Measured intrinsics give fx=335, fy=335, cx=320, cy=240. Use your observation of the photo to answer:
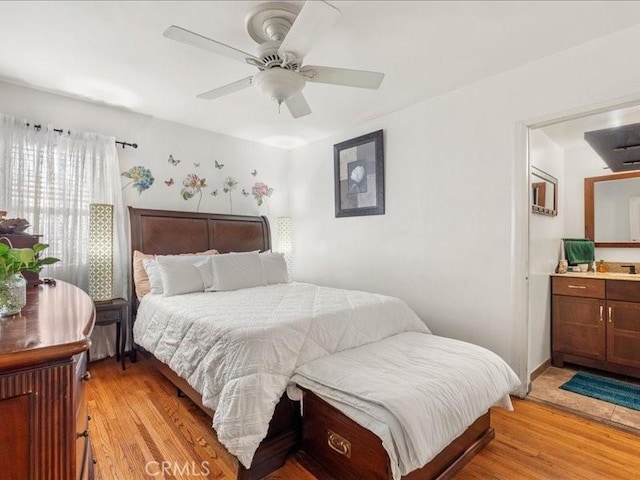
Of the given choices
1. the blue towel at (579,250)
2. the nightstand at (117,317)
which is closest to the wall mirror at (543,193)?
the blue towel at (579,250)

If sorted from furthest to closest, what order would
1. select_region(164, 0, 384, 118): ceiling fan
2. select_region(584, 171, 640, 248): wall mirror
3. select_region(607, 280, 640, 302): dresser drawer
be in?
select_region(584, 171, 640, 248): wall mirror
select_region(607, 280, 640, 302): dresser drawer
select_region(164, 0, 384, 118): ceiling fan

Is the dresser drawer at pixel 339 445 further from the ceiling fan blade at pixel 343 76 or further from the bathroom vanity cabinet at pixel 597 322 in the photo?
the bathroom vanity cabinet at pixel 597 322

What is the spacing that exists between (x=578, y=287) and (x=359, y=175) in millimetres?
2396

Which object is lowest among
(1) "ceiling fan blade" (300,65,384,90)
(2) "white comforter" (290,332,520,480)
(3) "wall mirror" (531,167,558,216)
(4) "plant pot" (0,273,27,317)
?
(2) "white comforter" (290,332,520,480)

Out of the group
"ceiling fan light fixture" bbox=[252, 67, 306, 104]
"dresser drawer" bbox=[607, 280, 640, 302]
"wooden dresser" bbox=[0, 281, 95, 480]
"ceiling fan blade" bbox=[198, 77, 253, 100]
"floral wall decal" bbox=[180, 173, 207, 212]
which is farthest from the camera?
"floral wall decal" bbox=[180, 173, 207, 212]

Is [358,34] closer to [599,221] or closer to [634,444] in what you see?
[634,444]

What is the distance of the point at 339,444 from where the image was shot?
5.33ft

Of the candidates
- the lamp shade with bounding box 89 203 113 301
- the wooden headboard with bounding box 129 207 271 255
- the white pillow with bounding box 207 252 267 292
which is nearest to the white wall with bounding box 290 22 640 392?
the white pillow with bounding box 207 252 267 292

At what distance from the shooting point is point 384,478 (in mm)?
1412

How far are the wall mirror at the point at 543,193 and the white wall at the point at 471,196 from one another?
617 millimetres

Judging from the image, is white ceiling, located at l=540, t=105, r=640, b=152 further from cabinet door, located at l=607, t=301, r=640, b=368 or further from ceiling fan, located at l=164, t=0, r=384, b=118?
ceiling fan, located at l=164, t=0, r=384, b=118

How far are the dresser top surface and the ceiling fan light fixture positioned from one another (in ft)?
4.73

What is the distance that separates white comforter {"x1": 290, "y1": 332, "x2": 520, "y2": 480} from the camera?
1.40m

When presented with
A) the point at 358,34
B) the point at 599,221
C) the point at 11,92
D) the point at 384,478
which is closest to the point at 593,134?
the point at 599,221
